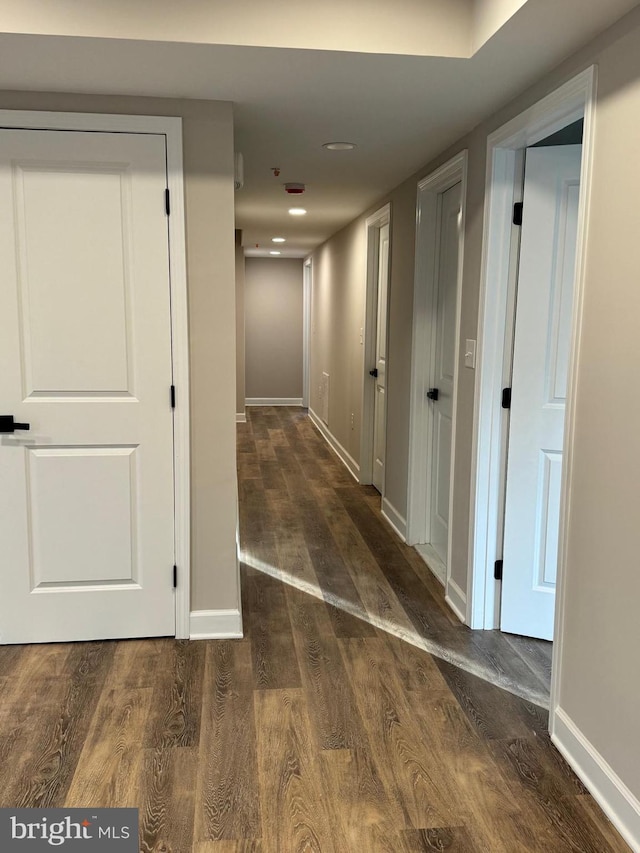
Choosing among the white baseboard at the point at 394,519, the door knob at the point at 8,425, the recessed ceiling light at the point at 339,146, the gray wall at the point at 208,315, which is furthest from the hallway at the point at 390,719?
the recessed ceiling light at the point at 339,146

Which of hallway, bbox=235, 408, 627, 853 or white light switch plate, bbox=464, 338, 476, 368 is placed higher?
white light switch plate, bbox=464, 338, 476, 368

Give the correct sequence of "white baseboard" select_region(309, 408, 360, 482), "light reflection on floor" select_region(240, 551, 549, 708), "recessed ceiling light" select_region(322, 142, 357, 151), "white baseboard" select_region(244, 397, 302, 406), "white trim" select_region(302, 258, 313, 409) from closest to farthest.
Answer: "light reflection on floor" select_region(240, 551, 549, 708)
"recessed ceiling light" select_region(322, 142, 357, 151)
"white baseboard" select_region(309, 408, 360, 482)
"white trim" select_region(302, 258, 313, 409)
"white baseboard" select_region(244, 397, 302, 406)

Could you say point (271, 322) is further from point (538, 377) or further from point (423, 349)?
point (538, 377)

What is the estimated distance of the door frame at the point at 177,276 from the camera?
2.73 m

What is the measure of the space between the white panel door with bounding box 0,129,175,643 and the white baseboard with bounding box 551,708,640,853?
63.0 inches

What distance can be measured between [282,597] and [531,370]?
5.27 ft

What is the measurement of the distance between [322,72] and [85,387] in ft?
4.80

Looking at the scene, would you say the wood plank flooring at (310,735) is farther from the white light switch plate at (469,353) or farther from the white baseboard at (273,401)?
the white baseboard at (273,401)

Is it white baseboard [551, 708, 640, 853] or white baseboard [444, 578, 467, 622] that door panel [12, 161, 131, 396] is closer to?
white baseboard [444, 578, 467, 622]

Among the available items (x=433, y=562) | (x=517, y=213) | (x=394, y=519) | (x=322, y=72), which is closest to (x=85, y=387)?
(x=322, y=72)

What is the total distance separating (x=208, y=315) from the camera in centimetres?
293

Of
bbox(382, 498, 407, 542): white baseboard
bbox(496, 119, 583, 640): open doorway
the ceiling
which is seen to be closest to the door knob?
the ceiling

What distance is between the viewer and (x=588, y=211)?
2.17 m

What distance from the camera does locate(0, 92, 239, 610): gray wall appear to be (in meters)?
2.79
